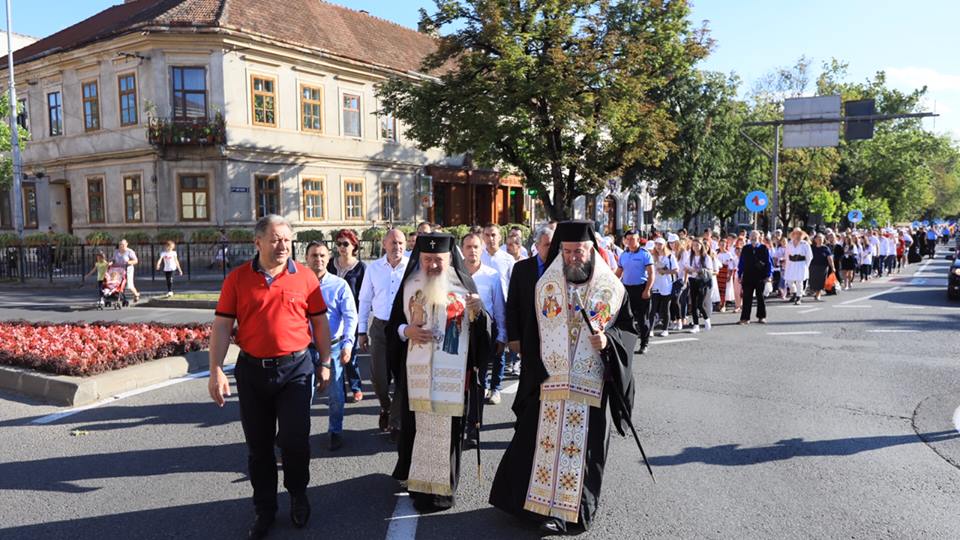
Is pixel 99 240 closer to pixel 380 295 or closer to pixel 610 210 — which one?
pixel 380 295

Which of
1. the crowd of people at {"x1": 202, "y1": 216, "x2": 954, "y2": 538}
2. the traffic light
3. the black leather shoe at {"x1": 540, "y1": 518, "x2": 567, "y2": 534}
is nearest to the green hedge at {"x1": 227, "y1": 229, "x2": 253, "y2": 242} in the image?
the crowd of people at {"x1": 202, "y1": 216, "x2": 954, "y2": 538}

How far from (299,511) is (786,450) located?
4.09 metres

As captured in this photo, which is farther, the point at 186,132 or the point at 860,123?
the point at 186,132

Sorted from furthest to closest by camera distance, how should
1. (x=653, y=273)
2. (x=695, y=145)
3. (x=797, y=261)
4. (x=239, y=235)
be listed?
(x=695, y=145) → (x=239, y=235) → (x=797, y=261) → (x=653, y=273)

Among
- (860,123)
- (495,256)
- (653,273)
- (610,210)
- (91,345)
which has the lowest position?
(91,345)

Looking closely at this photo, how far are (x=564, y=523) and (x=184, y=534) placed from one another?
7.90 feet

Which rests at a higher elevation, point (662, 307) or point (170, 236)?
point (170, 236)

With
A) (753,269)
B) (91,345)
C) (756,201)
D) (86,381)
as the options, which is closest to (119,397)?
(86,381)

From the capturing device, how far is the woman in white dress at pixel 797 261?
53.3 ft

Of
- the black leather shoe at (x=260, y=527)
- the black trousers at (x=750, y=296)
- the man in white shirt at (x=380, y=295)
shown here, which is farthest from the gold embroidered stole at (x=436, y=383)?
the black trousers at (x=750, y=296)

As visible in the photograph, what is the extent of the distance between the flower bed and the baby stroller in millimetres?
6072

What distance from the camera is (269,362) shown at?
416cm

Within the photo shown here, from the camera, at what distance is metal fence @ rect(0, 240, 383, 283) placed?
22.6 m

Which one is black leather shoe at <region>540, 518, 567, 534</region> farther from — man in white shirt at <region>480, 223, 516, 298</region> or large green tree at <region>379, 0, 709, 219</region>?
large green tree at <region>379, 0, 709, 219</region>
